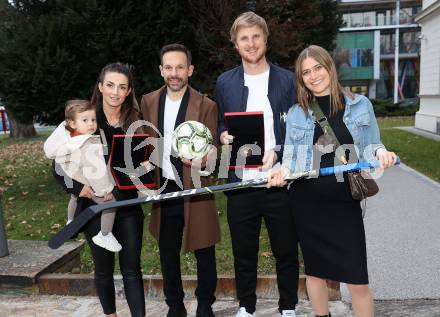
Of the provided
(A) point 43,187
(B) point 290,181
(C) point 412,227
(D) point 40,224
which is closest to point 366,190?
(B) point 290,181

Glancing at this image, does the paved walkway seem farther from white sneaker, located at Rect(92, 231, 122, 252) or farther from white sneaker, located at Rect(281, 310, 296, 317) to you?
white sneaker, located at Rect(92, 231, 122, 252)

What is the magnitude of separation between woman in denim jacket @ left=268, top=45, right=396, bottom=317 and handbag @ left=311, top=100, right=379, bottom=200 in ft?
0.08

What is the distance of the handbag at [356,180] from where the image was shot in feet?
9.33

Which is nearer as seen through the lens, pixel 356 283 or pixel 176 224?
pixel 356 283

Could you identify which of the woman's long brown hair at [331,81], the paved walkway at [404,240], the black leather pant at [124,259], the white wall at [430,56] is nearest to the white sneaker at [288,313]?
the paved walkway at [404,240]

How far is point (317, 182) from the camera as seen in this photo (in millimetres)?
2980

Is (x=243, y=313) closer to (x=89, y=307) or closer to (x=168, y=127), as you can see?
(x=89, y=307)

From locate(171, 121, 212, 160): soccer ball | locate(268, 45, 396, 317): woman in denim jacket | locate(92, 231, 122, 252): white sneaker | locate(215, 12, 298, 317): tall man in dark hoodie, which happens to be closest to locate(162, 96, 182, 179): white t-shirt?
locate(171, 121, 212, 160): soccer ball

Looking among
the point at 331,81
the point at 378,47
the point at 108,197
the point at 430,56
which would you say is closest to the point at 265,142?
the point at 331,81

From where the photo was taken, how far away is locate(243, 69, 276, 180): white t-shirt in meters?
3.29

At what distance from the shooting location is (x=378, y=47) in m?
49.5

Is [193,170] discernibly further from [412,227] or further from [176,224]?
[412,227]

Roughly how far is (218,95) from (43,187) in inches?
271

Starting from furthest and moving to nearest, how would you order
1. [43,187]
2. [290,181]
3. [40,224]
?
1. [43,187]
2. [40,224]
3. [290,181]
